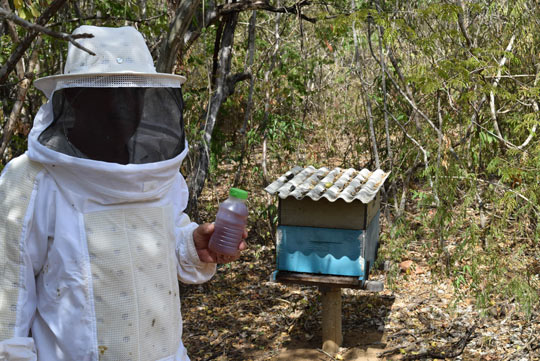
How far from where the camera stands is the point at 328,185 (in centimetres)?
398

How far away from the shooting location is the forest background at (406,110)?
399cm

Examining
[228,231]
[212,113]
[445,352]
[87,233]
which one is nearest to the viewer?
[87,233]

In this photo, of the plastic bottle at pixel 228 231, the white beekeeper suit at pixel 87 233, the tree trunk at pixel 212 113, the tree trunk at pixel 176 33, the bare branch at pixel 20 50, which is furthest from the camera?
the tree trunk at pixel 212 113

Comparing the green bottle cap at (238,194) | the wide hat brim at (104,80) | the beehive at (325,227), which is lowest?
the beehive at (325,227)

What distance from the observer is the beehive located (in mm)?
3744

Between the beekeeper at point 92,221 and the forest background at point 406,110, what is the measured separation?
96 centimetres

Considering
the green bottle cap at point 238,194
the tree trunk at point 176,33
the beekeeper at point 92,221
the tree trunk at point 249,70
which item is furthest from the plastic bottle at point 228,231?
the tree trunk at point 249,70

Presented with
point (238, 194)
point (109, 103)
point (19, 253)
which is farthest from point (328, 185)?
point (19, 253)

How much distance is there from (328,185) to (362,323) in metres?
1.44

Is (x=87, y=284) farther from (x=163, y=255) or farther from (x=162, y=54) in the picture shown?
(x=162, y=54)

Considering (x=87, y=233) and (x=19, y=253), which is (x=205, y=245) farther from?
(x=19, y=253)

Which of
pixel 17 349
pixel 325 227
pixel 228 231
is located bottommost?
pixel 325 227

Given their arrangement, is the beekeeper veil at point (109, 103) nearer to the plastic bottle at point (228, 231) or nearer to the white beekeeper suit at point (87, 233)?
the white beekeeper suit at point (87, 233)

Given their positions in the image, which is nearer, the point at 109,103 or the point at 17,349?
the point at 17,349
